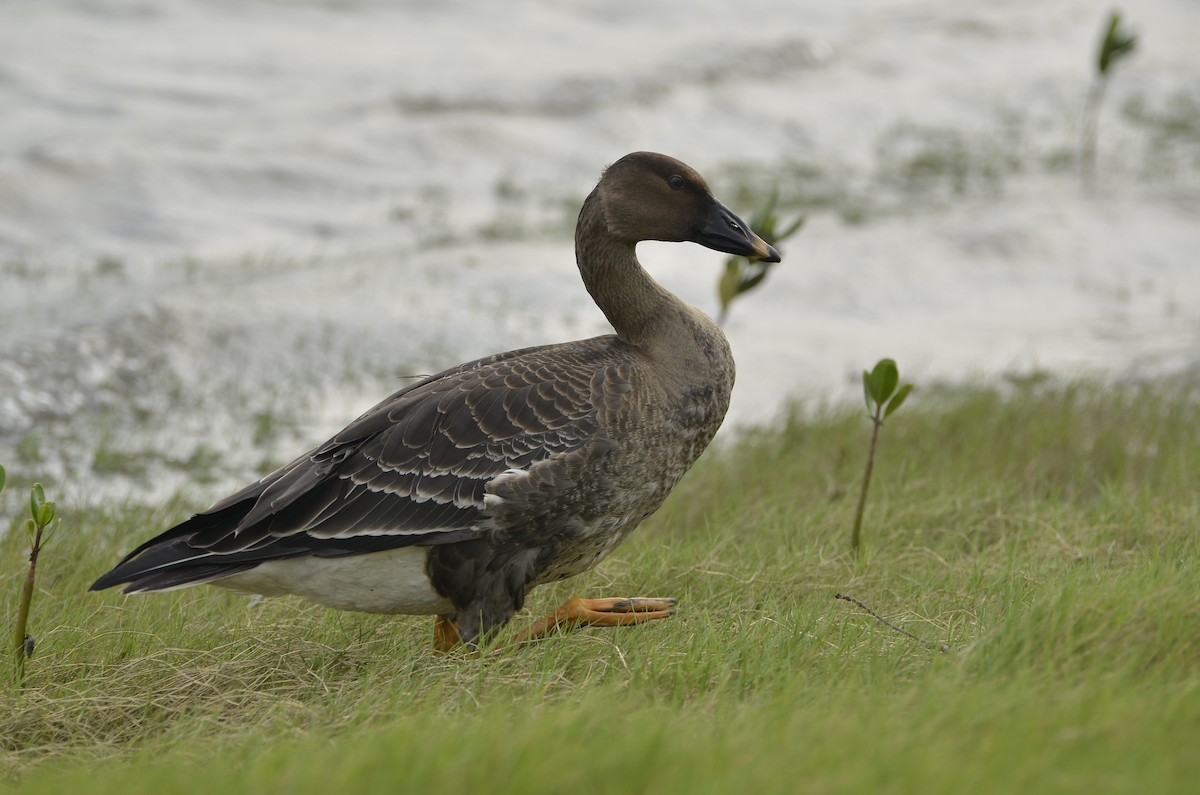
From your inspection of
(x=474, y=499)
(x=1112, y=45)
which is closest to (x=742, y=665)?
(x=474, y=499)

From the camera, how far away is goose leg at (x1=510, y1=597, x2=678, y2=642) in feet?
15.0

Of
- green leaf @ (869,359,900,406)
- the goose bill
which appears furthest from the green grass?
the goose bill

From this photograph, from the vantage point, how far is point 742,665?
4.08 m

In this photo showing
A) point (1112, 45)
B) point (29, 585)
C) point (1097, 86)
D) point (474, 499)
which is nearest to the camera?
point (29, 585)

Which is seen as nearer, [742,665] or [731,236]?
[742,665]

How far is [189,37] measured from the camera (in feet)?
57.1

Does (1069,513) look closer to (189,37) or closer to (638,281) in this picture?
(638,281)

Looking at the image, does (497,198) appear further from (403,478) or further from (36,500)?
(36,500)

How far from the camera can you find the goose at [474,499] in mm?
4504

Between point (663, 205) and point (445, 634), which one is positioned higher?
point (663, 205)

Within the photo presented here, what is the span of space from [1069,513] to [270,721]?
3.82 m

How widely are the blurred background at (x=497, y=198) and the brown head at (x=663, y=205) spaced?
3445 millimetres

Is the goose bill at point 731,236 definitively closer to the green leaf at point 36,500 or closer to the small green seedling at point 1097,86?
the green leaf at point 36,500

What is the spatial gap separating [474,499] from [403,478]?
294mm
